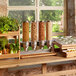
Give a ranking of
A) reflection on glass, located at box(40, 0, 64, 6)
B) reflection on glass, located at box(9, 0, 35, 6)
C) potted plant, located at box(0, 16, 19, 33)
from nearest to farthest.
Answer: potted plant, located at box(0, 16, 19, 33) < reflection on glass, located at box(9, 0, 35, 6) < reflection on glass, located at box(40, 0, 64, 6)

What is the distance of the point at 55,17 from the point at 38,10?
1.38 ft

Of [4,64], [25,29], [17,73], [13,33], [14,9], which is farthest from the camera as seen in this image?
[14,9]

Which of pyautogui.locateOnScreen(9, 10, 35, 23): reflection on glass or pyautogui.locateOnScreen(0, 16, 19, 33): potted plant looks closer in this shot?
pyautogui.locateOnScreen(0, 16, 19, 33): potted plant

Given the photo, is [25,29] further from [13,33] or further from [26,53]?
[26,53]

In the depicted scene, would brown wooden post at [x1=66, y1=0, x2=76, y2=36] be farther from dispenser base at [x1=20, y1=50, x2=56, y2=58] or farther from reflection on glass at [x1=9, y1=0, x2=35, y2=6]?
dispenser base at [x1=20, y1=50, x2=56, y2=58]

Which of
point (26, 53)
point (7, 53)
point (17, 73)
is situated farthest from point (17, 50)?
point (17, 73)

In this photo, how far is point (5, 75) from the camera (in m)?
1.81

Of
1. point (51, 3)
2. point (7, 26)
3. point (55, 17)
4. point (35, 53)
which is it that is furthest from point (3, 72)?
point (51, 3)

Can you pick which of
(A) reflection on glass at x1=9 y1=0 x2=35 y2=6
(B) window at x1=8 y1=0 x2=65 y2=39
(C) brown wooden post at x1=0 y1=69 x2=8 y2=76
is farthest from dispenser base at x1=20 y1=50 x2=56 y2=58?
(A) reflection on glass at x1=9 y1=0 x2=35 y2=6

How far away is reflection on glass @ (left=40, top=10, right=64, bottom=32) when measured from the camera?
260 centimetres

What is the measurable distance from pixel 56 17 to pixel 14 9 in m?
0.94

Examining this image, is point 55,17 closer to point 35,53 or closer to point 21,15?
point 21,15

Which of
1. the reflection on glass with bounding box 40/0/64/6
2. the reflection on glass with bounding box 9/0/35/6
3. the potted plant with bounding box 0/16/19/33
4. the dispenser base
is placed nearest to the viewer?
the potted plant with bounding box 0/16/19/33

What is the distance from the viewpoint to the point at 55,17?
2.65 m
